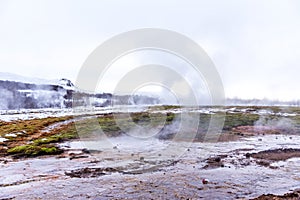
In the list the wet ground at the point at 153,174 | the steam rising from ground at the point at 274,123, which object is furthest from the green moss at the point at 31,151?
the steam rising from ground at the point at 274,123

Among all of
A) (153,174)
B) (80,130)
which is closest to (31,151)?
(80,130)

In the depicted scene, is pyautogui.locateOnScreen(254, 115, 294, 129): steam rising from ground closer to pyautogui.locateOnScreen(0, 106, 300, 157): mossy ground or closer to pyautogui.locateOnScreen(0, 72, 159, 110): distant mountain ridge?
pyautogui.locateOnScreen(0, 106, 300, 157): mossy ground

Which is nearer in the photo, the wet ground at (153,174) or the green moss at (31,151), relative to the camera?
the wet ground at (153,174)

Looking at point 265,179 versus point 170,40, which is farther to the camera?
point 170,40

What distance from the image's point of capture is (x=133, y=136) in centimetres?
3788

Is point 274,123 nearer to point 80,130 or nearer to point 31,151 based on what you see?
point 80,130

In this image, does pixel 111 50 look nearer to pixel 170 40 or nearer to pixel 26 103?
pixel 170 40

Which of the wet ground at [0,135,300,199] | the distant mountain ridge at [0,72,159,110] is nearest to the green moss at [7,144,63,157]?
the wet ground at [0,135,300,199]

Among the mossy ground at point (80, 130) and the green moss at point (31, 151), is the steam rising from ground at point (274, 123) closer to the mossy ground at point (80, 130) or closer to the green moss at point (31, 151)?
the mossy ground at point (80, 130)

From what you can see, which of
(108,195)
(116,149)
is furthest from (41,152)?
(108,195)

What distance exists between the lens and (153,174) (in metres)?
17.5

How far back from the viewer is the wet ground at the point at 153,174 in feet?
46.3

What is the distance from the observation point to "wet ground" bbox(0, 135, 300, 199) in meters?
14.1

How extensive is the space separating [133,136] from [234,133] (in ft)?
44.0
